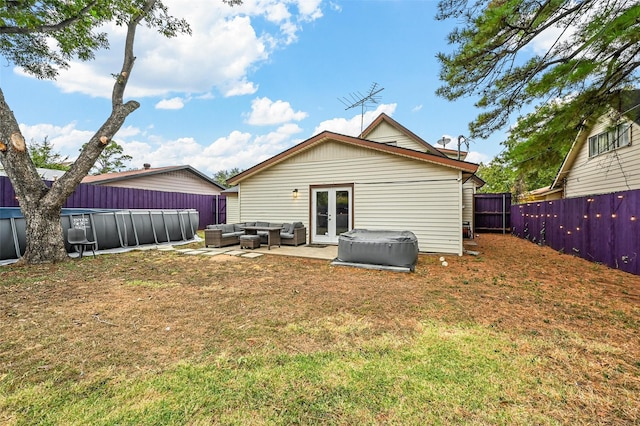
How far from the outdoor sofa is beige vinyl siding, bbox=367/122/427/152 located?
677 centimetres

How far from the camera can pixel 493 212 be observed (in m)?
15.1

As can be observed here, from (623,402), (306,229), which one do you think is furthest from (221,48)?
(623,402)

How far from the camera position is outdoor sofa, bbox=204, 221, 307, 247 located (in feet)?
30.1

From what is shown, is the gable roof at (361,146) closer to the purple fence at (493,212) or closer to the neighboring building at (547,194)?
the purple fence at (493,212)

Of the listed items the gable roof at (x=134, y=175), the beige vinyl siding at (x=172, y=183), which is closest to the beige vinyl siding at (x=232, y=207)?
the gable roof at (x=134, y=175)

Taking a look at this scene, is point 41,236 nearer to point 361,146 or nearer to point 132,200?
point 132,200

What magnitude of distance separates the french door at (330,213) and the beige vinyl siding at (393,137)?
5481 mm

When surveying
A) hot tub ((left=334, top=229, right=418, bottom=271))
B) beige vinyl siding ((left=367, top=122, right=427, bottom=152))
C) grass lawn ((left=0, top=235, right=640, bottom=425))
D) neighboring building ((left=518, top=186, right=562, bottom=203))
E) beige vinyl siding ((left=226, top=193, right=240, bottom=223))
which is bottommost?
grass lawn ((left=0, top=235, right=640, bottom=425))

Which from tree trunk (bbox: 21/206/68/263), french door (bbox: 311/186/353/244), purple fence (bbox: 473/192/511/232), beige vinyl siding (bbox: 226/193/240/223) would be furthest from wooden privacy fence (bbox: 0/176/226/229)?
purple fence (bbox: 473/192/511/232)

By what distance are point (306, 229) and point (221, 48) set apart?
25.4 feet

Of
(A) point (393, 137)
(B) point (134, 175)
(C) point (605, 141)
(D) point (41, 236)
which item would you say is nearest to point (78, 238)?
(D) point (41, 236)

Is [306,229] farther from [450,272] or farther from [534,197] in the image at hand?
[534,197]

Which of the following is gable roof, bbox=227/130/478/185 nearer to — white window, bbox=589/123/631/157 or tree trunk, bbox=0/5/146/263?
tree trunk, bbox=0/5/146/263

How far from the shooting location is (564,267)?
629 cm
